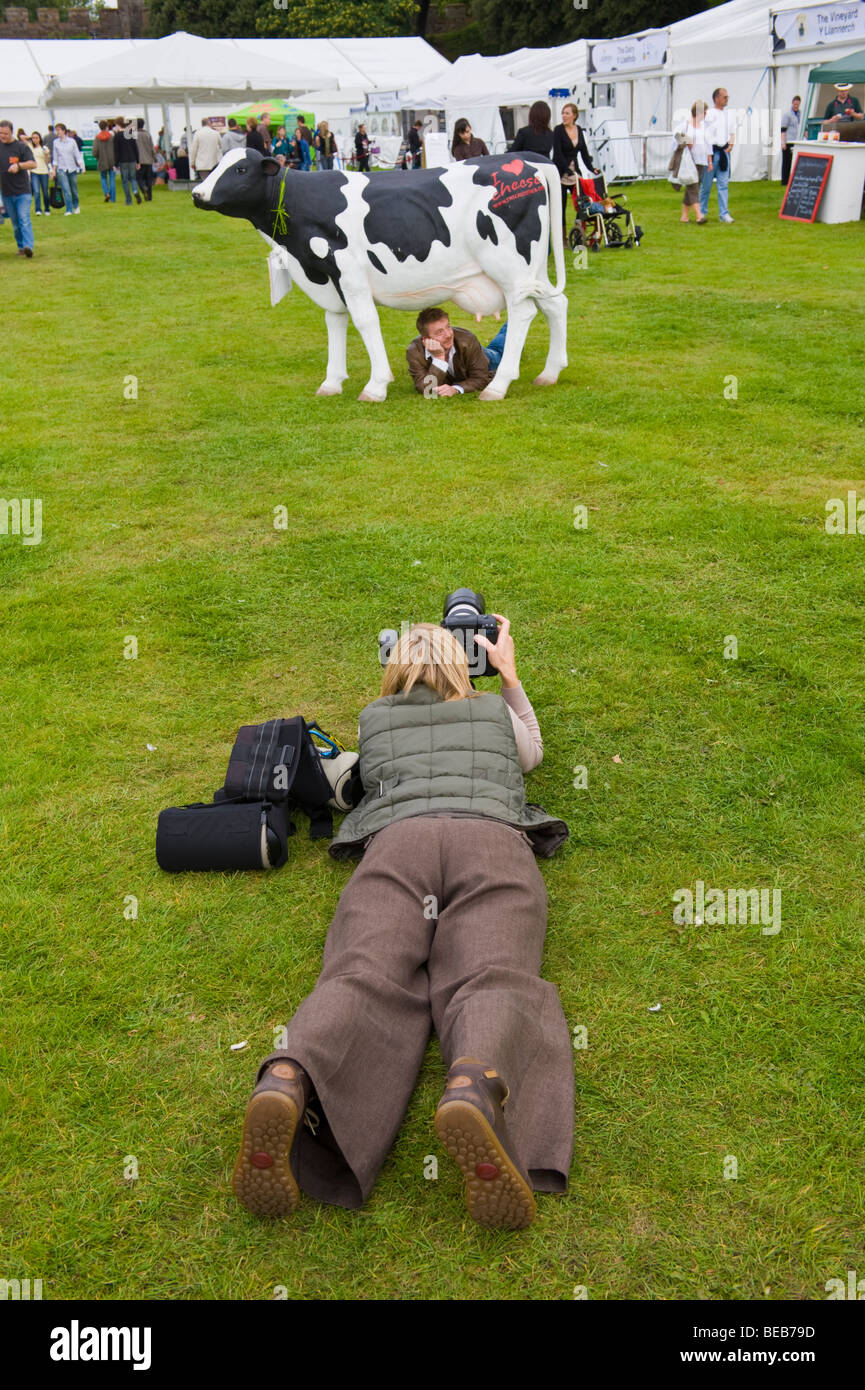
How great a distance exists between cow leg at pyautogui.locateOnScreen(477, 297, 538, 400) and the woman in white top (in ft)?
36.7

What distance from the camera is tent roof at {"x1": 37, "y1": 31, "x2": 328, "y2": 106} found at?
3114 centimetres

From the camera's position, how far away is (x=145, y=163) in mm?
29625

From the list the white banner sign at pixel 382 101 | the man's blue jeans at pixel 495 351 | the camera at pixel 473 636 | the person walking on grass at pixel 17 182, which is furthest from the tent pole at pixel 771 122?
the camera at pixel 473 636

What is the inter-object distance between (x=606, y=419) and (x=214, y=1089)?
7.17 metres

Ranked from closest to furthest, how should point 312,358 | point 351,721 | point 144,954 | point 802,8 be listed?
1. point 144,954
2. point 351,721
3. point 312,358
4. point 802,8

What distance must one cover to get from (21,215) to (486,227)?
13.5 meters

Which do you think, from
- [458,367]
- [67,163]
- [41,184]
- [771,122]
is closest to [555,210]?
[458,367]

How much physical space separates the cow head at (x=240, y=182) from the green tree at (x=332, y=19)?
52620 mm

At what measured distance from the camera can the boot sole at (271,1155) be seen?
8.68 ft

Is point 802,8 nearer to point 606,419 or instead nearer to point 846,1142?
point 606,419

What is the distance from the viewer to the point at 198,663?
5809 mm

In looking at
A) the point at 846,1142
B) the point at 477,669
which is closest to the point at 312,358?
the point at 477,669

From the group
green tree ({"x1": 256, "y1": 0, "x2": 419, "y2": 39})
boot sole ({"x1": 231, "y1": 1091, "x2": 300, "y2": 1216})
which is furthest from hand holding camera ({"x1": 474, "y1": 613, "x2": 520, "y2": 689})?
green tree ({"x1": 256, "y1": 0, "x2": 419, "y2": 39})

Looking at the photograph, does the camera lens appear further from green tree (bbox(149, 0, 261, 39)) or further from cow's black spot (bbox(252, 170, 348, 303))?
green tree (bbox(149, 0, 261, 39))
